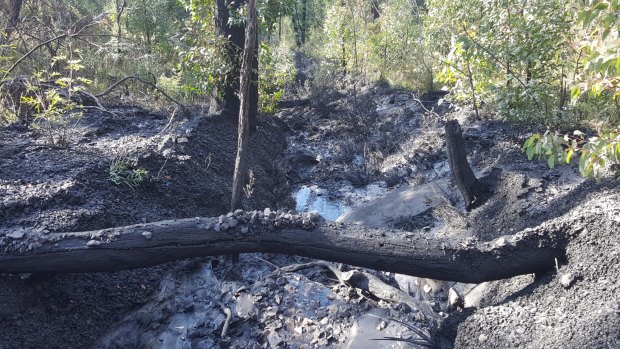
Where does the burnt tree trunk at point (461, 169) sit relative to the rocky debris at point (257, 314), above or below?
above

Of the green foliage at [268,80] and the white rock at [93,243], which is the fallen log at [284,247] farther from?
the green foliage at [268,80]

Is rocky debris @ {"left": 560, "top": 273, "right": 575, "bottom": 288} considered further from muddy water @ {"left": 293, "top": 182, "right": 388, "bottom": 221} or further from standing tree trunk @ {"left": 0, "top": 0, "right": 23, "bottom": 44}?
standing tree trunk @ {"left": 0, "top": 0, "right": 23, "bottom": 44}

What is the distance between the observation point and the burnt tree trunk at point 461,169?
4808 millimetres

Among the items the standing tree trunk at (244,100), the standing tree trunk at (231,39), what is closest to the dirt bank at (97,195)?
the standing tree trunk at (231,39)

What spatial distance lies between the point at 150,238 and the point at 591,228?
2.90 meters

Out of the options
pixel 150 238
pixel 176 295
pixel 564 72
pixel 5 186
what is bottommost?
pixel 176 295

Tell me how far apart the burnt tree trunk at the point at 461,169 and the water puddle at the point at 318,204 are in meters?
1.73

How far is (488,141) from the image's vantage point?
20.8 ft

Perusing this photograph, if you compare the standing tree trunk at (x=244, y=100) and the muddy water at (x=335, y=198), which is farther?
the muddy water at (x=335, y=198)

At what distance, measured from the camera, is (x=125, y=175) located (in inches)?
181

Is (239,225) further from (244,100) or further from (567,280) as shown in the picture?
(567,280)

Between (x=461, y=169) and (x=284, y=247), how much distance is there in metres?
2.46

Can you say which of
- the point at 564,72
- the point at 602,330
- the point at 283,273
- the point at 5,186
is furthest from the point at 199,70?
the point at 602,330

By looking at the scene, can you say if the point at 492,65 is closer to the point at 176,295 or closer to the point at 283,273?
the point at 283,273
